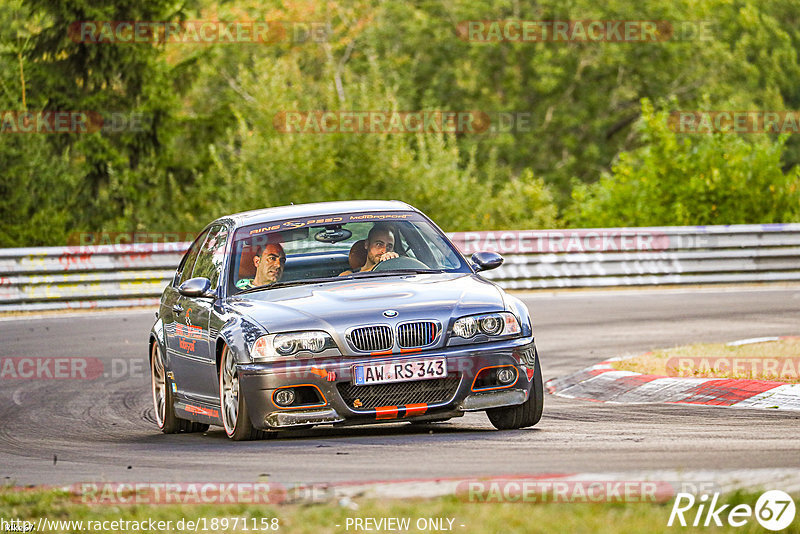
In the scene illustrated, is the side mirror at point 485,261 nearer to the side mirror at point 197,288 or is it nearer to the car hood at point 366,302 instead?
the car hood at point 366,302

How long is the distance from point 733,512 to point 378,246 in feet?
16.1

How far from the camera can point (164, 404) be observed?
10258mm

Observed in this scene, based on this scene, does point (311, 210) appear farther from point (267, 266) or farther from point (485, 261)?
point (485, 261)

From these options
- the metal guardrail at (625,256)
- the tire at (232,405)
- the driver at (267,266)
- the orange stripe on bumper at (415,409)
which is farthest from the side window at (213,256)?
the metal guardrail at (625,256)

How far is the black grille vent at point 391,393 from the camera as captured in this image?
834 cm

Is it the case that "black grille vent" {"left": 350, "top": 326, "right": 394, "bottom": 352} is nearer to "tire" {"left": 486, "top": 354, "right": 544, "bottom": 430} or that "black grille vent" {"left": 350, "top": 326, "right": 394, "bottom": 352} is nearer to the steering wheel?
"tire" {"left": 486, "top": 354, "right": 544, "bottom": 430}

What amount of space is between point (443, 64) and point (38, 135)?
73.2 ft

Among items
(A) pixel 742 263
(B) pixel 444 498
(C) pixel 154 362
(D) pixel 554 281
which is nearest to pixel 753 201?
(A) pixel 742 263

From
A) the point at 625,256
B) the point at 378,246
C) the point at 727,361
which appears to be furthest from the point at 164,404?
the point at 625,256

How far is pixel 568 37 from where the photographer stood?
4991 cm

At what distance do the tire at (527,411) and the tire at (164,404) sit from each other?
8.09 feet

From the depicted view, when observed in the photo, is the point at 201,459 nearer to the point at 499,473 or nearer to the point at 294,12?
the point at 499,473

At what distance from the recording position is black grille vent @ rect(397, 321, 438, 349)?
8.38 metres

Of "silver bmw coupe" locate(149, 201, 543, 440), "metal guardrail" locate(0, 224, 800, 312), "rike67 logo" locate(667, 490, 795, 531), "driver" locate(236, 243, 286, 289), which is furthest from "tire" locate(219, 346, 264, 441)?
"metal guardrail" locate(0, 224, 800, 312)
